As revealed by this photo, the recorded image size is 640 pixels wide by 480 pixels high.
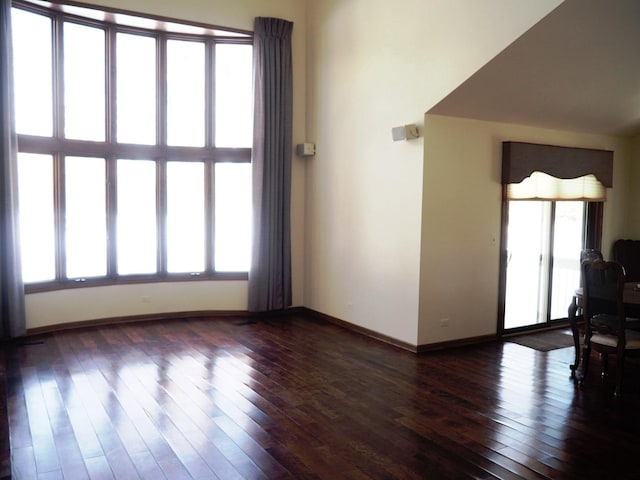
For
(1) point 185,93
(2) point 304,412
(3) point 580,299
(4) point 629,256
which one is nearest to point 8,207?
(1) point 185,93

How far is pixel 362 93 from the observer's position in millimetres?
5973

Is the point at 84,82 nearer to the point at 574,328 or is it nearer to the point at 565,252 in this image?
the point at 574,328

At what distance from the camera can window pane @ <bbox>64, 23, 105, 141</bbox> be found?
6.04m

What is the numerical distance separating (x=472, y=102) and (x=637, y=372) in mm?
2979

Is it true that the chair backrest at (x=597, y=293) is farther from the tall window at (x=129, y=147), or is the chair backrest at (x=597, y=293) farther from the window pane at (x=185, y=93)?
the window pane at (x=185, y=93)

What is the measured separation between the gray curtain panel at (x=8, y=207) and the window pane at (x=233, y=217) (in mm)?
2319

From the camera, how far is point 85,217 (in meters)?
6.23

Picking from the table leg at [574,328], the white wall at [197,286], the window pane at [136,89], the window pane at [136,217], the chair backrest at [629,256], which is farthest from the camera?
the chair backrest at [629,256]

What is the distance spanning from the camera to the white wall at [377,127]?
15.7 feet

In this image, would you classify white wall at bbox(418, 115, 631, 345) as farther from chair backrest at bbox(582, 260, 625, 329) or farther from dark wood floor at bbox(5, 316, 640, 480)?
chair backrest at bbox(582, 260, 625, 329)

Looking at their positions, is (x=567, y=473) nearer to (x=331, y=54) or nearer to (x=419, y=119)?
(x=419, y=119)

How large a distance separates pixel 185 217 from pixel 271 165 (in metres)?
1.30

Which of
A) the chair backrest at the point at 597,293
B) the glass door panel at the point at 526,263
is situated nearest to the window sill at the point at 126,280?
the glass door panel at the point at 526,263

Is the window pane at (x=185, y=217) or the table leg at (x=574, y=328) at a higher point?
the window pane at (x=185, y=217)
